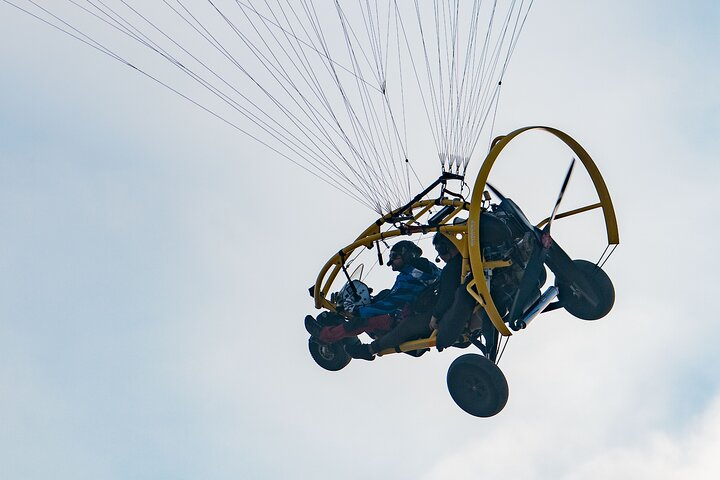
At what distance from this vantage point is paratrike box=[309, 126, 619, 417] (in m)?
17.0

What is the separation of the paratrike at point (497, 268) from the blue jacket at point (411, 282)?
22.0 inches

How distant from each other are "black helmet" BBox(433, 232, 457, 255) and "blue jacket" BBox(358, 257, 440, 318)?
3.49 feet

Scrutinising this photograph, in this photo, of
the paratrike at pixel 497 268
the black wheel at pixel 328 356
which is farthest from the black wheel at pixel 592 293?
the black wheel at pixel 328 356

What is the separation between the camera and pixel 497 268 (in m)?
17.5

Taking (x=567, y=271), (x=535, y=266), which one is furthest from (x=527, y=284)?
(x=567, y=271)

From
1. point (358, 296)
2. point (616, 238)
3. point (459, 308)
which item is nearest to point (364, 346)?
point (358, 296)

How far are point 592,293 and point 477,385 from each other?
93.9 inches

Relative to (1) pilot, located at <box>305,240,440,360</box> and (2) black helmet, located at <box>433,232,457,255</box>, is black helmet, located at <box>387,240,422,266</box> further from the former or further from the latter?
(2) black helmet, located at <box>433,232,457,255</box>

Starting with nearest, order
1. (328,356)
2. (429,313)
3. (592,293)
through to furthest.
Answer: (429,313) → (592,293) → (328,356)

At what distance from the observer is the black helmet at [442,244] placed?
57.9 ft

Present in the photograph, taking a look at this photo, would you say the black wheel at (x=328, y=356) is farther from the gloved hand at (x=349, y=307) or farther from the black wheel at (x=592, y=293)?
the black wheel at (x=592, y=293)

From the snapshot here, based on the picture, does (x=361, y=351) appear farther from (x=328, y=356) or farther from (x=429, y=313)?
(x=429, y=313)

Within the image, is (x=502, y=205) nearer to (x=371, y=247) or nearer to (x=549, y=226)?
(x=549, y=226)

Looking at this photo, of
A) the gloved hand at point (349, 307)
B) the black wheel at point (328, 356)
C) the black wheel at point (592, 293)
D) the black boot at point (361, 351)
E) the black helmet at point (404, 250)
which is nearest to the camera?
the black wheel at point (592, 293)
